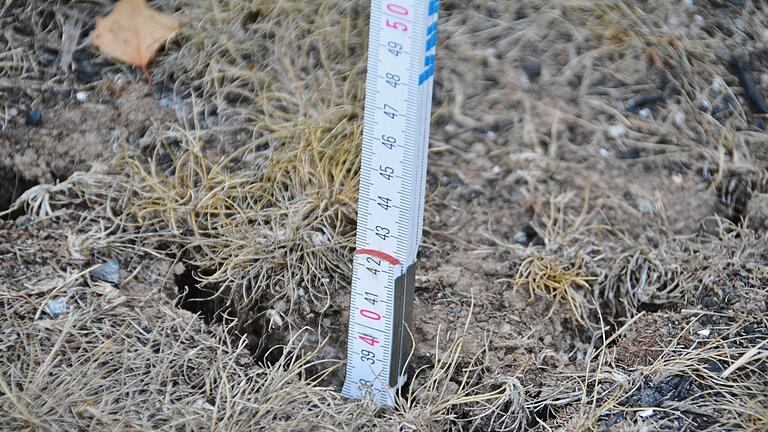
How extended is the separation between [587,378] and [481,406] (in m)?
0.27

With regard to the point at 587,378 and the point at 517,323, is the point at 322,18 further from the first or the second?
the point at 587,378

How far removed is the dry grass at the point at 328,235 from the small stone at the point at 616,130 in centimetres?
2

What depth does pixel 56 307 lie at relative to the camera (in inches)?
88.2

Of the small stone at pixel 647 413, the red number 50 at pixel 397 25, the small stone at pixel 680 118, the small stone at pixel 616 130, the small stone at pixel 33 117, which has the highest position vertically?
the red number 50 at pixel 397 25

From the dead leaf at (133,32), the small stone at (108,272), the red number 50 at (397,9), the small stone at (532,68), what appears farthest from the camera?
the small stone at (532,68)

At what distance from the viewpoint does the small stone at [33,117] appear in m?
2.66

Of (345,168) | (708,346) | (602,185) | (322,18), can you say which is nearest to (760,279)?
(708,346)

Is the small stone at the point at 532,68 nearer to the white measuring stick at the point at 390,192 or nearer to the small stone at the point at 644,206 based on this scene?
the small stone at the point at 644,206

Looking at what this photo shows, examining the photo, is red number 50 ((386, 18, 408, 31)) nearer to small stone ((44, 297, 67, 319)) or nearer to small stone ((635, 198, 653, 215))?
small stone ((44, 297, 67, 319))

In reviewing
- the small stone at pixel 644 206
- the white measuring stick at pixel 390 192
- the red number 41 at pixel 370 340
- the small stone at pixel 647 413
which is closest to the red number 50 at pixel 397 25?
the white measuring stick at pixel 390 192

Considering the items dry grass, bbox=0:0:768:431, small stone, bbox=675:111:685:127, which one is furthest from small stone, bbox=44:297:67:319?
small stone, bbox=675:111:685:127

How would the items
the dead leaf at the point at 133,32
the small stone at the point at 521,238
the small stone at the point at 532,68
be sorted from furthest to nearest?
the small stone at the point at 532,68 < the dead leaf at the point at 133,32 < the small stone at the point at 521,238

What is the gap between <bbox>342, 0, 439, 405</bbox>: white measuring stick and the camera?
5.82 feet

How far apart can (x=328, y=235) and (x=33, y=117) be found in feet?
3.31
